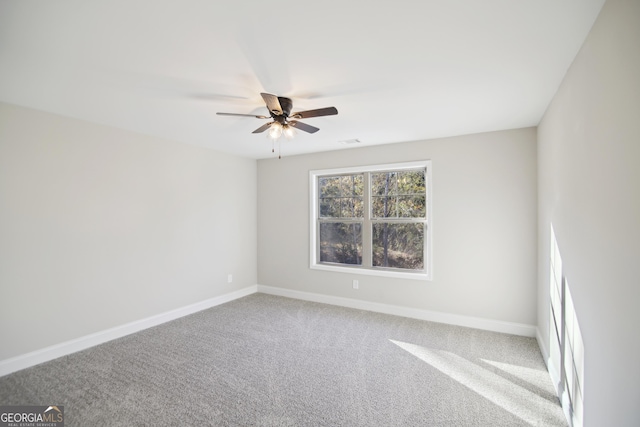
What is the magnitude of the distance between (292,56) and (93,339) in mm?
3596

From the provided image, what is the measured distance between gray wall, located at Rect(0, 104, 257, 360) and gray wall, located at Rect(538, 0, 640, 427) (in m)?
4.31

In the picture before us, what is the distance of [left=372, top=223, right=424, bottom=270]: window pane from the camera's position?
14.0ft

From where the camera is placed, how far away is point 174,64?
2.00m

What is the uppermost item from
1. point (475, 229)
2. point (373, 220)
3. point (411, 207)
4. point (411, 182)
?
point (411, 182)

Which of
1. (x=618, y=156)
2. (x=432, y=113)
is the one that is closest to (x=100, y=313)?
(x=432, y=113)

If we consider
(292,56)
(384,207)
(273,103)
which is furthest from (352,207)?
(292,56)

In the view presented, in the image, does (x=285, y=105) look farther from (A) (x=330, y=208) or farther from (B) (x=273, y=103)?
(A) (x=330, y=208)

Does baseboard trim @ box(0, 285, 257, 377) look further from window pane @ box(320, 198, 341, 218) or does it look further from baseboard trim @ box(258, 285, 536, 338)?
window pane @ box(320, 198, 341, 218)

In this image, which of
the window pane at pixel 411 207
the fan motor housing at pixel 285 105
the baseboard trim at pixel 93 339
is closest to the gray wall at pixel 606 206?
the fan motor housing at pixel 285 105

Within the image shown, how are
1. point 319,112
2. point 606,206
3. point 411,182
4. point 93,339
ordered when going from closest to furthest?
point 606,206 → point 319,112 → point 93,339 → point 411,182

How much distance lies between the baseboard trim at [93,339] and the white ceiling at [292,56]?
2.37 m

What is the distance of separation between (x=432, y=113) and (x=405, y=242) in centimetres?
198

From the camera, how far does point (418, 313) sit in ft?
13.4

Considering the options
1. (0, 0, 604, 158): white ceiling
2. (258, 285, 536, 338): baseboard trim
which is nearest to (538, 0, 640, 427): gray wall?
(0, 0, 604, 158): white ceiling
